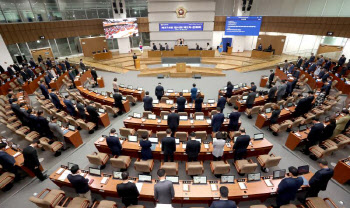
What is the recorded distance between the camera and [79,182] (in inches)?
182

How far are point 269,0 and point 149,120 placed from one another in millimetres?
19337

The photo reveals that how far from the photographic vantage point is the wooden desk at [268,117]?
815 centimetres

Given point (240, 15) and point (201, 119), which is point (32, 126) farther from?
point (240, 15)

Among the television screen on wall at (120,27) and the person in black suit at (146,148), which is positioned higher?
the television screen on wall at (120,27)

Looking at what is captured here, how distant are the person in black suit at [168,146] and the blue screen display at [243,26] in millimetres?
17121

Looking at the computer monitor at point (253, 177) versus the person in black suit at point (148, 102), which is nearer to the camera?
the computer monitor at point (253, 177)

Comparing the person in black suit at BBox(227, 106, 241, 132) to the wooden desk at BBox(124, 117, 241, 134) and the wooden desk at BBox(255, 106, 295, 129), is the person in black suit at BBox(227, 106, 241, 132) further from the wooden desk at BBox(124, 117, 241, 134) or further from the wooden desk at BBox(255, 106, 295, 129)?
the wooden desk at BBox(255, 106, 295, 129)

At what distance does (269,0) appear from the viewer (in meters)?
18.5

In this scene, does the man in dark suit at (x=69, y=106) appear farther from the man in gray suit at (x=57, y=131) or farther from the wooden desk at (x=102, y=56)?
the wooden desk at (x=102, y=56)

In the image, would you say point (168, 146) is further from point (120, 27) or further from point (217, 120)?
point (120, 27)

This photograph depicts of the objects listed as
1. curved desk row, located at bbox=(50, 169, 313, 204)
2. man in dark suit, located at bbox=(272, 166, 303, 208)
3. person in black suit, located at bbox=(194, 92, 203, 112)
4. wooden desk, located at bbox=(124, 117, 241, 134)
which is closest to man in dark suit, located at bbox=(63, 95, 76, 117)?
wooden desk, located at bbox=(124, 117, 241, 134)

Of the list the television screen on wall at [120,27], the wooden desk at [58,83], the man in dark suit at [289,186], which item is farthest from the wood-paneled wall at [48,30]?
the man in dark suit at [289,186]

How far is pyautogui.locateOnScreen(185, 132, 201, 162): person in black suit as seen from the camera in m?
5.57

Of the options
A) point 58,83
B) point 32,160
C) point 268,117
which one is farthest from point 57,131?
point 268,117
